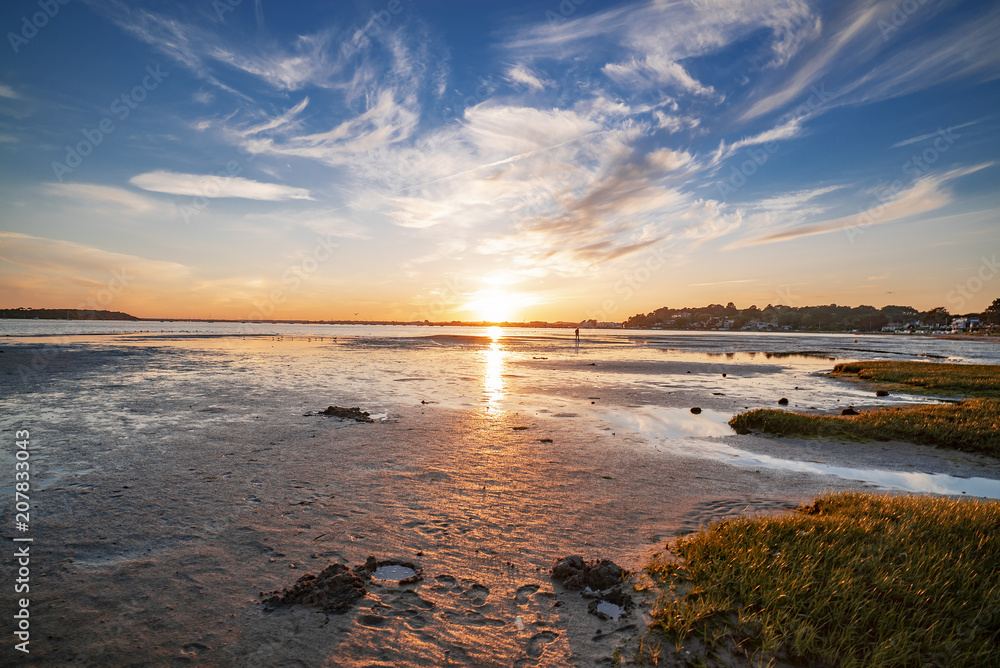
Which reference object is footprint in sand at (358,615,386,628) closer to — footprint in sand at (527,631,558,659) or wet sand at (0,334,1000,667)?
wet sand at (0,334,1000,667)

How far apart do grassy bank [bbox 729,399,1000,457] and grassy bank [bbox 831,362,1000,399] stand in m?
11.0

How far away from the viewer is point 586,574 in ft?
20.4

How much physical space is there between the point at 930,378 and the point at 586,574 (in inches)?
1488

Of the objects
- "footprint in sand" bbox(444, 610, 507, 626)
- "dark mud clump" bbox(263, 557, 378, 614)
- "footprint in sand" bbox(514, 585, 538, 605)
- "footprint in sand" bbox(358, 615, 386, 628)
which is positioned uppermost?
"dark mud clump" bbox(263, 557, 378, 614)

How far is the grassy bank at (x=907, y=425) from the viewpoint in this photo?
47.7ft

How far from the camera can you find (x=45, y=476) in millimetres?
9969

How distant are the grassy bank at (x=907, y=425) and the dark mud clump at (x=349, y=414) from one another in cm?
1492

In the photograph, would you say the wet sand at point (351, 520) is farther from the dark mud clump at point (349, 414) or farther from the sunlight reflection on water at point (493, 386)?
the sunlight reflection on water at point (493, 386)

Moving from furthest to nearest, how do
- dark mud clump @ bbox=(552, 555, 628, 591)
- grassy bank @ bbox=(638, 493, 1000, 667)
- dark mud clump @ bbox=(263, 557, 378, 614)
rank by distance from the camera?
dark mud clump @ bbox=(552, 555, 628, 591), dark mud clump @ bbox=(263, 557, 378, 614), grassy bank @ bbox=(638, 493, 1000, 667)

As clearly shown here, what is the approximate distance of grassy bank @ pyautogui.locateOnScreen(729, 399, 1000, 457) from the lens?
14547 mm

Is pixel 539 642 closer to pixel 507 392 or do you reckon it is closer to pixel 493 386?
pixel 507 392

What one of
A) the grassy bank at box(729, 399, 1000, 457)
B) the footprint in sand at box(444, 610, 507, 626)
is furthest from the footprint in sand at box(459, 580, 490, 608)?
the grassy bank at box(729, 399, 1000, 457)

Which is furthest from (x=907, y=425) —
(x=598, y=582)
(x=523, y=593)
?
(x=523, y=593)

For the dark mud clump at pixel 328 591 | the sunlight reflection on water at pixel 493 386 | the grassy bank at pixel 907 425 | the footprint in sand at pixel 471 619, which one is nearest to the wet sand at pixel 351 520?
the footprint in sand at pixel 471 619
